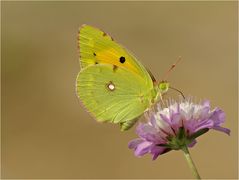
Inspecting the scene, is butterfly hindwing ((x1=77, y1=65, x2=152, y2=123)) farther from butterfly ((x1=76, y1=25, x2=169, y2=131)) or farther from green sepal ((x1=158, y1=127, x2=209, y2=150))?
green sepal ((x1=158, y1=127, x2=209, y2=150))

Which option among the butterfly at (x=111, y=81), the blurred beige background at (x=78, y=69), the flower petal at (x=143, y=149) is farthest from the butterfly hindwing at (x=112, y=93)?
the blurred beige background at (x=78, y=69)

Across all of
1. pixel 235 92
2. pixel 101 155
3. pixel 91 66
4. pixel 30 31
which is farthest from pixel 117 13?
pixel 91 66

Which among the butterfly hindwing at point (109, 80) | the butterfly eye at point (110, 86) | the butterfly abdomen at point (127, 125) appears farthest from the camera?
the butterfly eye at point (110, 86)

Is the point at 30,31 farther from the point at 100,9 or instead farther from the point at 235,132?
the point at 235,132

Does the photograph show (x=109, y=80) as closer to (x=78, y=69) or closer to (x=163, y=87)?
(x=163, y=87)

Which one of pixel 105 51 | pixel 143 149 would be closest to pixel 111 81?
pixel 105 51

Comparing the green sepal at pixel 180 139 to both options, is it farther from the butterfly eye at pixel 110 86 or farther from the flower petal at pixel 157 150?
the butterfly eye at pixel 110 86

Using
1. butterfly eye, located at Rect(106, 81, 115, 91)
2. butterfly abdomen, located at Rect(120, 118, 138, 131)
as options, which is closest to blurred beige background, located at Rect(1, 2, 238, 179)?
butterfly eye, located at Rect(106, 81, 115, 91)
